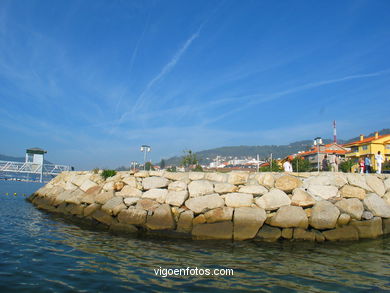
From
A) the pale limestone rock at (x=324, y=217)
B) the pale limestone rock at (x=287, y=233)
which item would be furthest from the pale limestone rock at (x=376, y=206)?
the pale limestone rock at (x=287, y=233)

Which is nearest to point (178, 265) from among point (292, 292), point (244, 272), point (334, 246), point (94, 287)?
point (244, 272)

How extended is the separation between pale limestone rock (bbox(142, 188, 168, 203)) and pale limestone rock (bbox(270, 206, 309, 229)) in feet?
16.8

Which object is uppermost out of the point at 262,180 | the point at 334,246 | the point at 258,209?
the point at 262,180

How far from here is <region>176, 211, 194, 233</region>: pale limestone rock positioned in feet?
38.5

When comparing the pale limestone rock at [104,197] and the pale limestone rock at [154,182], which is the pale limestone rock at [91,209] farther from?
the pale limestone rock at [154,182]

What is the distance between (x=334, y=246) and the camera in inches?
413

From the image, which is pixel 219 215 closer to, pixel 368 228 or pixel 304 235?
pixel 304 235

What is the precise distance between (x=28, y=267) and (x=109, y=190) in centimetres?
794

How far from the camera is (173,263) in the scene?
7.80 metres

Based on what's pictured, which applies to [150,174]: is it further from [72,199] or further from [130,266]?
[130,266]

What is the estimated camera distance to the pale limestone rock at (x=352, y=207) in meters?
12.0

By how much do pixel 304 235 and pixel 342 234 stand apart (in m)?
1.64

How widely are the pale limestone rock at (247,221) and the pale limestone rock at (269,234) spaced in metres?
0.21

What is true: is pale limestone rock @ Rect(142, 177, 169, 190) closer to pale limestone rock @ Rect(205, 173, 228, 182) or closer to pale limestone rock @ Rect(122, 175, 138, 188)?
pale limestone rock @ Rect(122, 175, 138, 188)
